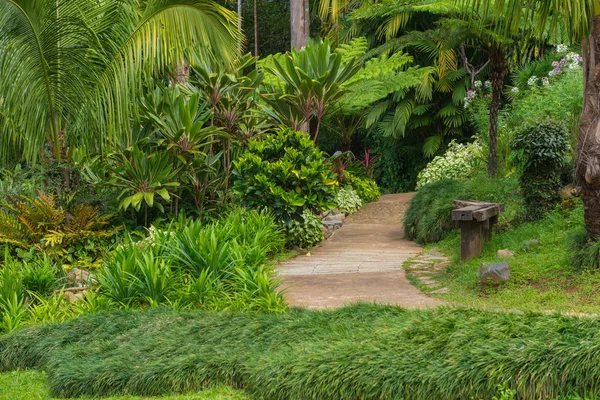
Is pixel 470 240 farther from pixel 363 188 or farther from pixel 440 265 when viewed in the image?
pixel 363 188

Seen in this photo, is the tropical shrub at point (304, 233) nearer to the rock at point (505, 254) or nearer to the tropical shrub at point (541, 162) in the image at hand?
the tropical shrub at point (541, 162)

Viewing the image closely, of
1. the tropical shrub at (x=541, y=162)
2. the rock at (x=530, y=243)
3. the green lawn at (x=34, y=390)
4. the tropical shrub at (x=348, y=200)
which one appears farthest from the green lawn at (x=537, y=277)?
the tropical shrub at (x=348, y=200)

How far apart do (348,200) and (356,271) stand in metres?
6.82

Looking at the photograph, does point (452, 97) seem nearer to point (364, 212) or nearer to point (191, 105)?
point (364, 212)

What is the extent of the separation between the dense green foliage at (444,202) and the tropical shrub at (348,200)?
11.1 ft

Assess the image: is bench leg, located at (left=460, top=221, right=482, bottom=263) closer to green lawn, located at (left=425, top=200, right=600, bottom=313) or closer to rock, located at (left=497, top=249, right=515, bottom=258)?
green lawn, located at (left=425, top=200, right=600, bottom=313)

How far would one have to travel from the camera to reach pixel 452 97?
19.4 metres

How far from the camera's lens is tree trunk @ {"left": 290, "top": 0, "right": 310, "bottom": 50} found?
15281mm

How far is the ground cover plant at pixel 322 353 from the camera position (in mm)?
4504

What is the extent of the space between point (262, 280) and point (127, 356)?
1678 mm

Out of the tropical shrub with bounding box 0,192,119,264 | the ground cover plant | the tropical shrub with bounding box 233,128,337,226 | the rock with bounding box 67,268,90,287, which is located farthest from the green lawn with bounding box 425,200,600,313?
the tropical shrub with bounding box 0,192,119,264

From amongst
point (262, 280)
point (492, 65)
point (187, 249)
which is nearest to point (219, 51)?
point (187, 249)

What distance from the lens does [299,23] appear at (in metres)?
15.4

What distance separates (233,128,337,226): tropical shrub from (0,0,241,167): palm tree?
1.63 meters
